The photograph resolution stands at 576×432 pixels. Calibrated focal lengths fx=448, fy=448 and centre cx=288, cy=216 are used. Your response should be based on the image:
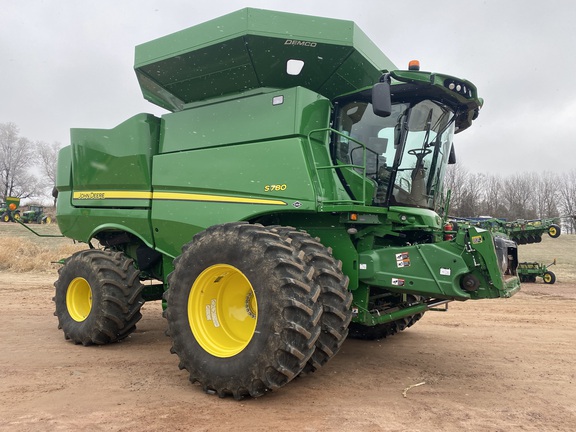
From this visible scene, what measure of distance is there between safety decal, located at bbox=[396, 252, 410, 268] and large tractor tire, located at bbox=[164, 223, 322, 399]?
0.99 metres

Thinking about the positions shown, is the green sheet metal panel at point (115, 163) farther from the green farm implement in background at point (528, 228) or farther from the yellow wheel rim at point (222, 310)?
the green farm implement in background at point (528, 228)

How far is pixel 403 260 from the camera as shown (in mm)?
4199

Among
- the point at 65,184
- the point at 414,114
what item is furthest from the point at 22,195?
the point at 414,114

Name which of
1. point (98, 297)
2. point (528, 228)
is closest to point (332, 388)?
point (98, 297)

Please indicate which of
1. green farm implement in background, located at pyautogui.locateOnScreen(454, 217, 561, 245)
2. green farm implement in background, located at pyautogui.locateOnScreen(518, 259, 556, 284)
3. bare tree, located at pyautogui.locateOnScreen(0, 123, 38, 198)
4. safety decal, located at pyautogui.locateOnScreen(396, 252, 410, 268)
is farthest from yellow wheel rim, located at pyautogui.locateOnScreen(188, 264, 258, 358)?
bare tree, located at pyautogui.locateOnScreen(0, 123, 38, 198)

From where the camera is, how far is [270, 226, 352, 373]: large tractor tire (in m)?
3.75

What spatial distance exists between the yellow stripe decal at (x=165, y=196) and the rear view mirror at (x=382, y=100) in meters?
1.25

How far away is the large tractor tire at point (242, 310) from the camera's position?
11.5 feet

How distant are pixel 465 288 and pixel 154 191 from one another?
3.67m

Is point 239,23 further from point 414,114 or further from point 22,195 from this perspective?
point 22,195

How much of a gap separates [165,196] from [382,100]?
9.07ft

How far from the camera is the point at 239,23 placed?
451 centimetres

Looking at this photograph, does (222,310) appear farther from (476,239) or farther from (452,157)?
(452,157)

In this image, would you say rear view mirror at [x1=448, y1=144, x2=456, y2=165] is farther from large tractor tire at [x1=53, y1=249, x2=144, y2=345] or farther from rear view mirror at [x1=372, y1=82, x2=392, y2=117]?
large tractor tire at [x1=53, y1=249, x2=144, y2=345]
